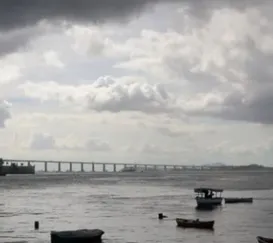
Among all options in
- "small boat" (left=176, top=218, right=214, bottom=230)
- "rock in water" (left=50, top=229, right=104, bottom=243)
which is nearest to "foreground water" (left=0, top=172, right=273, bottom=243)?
"small boat" (left=176, top=218, right=214, bottom=230)

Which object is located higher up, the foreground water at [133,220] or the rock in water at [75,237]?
the rock in water at [75,237]

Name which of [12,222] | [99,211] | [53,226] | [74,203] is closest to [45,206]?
[74,203]

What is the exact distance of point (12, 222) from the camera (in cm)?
8775

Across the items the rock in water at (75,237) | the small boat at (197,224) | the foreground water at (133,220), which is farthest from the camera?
the small boat at (197,224)

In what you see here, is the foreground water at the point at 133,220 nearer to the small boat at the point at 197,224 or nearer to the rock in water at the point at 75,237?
the small boat at the point at 197,224

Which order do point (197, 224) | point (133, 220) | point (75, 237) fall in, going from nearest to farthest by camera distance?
point (75, 237) < point (197, 224) < point (133, 220)

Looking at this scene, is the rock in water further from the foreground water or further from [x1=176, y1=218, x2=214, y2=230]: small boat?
[x1=176, y1=218, x2=214, y2=230]: small boat

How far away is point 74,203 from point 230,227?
178 feet

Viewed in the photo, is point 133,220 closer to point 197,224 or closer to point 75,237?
point 197,224

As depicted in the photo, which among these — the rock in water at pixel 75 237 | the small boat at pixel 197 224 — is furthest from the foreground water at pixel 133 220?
the rock in water at pixel 75 237

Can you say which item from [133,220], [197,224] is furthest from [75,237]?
[133,220]

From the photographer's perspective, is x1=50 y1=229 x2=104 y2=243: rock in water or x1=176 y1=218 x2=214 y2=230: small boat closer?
x1=50 y1=229 x2=104 y2=243: rock in water

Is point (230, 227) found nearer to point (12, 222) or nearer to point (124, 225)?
point (124, 225)

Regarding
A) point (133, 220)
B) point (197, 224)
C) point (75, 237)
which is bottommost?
point (133, 220)
